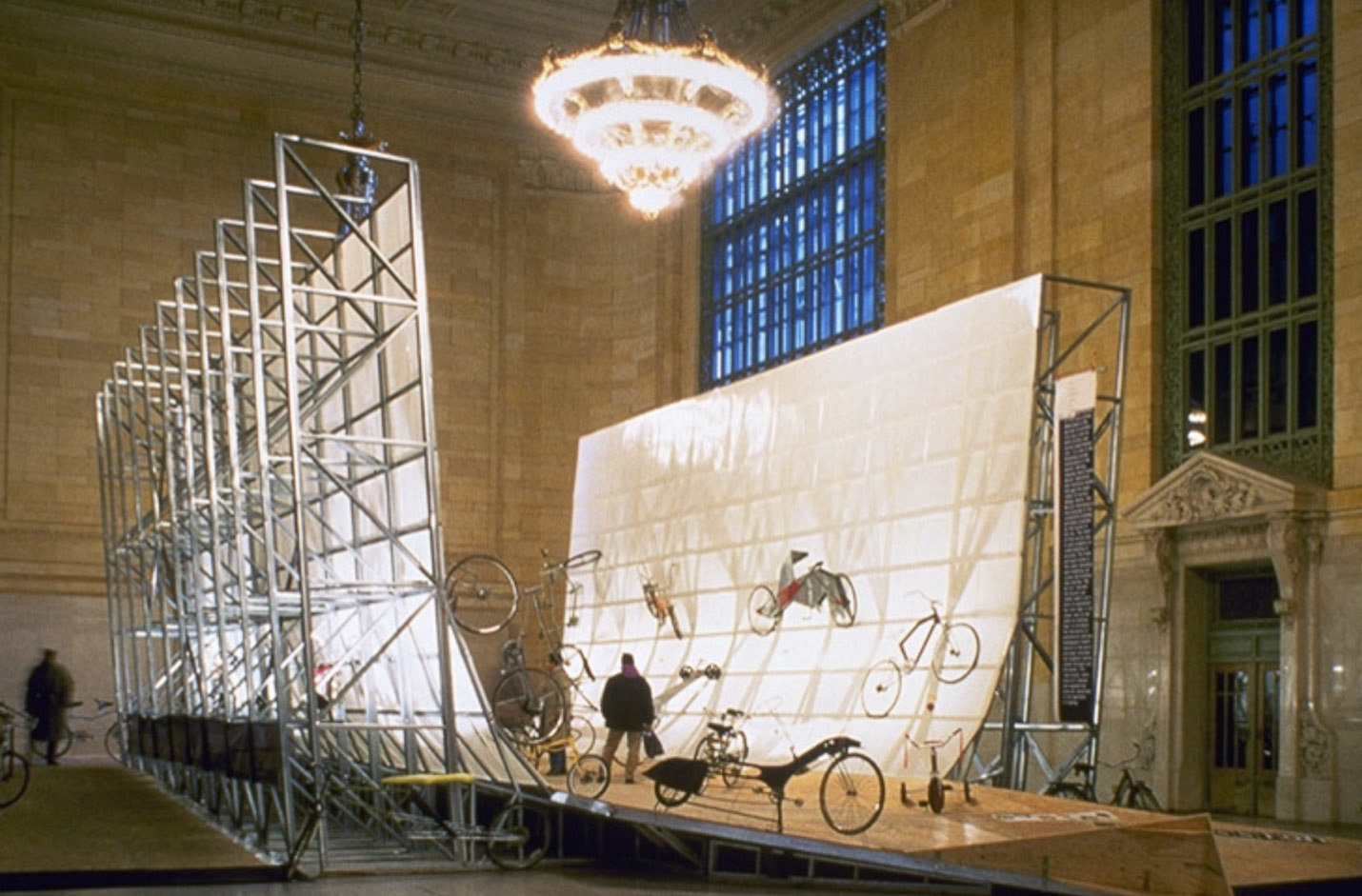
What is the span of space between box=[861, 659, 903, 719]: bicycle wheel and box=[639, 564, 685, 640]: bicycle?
187 inches

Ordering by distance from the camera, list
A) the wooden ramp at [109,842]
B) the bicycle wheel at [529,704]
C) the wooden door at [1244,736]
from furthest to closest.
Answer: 1. the bicycle wheel at [529,704]
2. the wooden door at [1244,736]
3. the wooden ramp at [109,842]

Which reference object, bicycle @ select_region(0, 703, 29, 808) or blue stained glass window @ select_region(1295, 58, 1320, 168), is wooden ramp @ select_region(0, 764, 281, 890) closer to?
bicycle @ select_region(0, 703, 29, 808)

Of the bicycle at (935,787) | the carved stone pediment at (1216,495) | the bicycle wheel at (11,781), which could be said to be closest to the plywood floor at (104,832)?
the bicycle wheel at (11,781)

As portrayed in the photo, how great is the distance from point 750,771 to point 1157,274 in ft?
24.9

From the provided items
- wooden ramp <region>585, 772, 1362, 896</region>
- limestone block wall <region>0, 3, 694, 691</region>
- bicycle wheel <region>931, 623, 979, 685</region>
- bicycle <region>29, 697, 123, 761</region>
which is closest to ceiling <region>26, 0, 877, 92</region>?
limestone block wall <region>0, 3, 694, 691</region>

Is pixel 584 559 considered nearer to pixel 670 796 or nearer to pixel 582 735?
pixel 582 735

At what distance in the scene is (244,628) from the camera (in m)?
16.3

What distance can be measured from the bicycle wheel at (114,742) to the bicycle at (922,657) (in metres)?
12.7

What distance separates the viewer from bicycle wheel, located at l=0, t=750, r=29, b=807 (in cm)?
1669

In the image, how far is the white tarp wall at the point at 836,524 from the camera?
15578 mm

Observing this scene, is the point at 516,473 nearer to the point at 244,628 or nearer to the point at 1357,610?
the point at 244,628

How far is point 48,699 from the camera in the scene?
23906 millimetres

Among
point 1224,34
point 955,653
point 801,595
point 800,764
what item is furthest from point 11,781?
point 1224,34

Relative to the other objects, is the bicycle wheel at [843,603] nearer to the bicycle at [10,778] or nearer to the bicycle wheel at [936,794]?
the bicycle wheel at [936,794]
